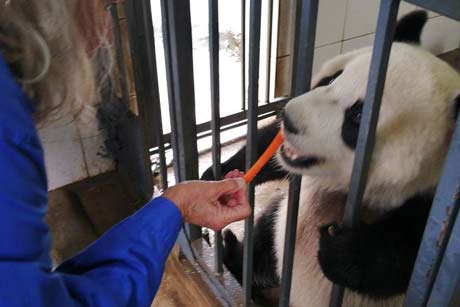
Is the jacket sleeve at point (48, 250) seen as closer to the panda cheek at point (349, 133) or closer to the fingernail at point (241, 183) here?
the fingernail at point (241, 183)

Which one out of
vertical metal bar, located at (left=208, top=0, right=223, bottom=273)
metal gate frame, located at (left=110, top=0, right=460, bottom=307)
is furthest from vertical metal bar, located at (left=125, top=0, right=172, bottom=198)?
vertical metal bar, located at (left=208, top=0, right=223, bottom=273)

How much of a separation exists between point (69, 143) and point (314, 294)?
2.80ft

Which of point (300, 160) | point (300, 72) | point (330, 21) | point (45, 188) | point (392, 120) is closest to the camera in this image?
point (45, 188)

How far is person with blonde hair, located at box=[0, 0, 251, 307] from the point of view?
561 millimetres

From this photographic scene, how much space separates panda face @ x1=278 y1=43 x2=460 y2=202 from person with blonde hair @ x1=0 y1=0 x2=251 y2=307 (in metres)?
0.30

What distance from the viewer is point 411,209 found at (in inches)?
38.7

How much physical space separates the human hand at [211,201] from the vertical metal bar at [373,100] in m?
0.23

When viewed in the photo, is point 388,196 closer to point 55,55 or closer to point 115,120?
point 55,55

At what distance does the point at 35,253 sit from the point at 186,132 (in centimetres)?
65

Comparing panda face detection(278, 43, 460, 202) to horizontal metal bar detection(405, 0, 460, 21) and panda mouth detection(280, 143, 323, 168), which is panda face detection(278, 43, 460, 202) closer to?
panda mouth detection(280, 143, 323, 168)

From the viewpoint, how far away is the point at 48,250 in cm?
65

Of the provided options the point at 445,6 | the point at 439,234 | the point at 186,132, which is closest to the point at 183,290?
the point at 186,132

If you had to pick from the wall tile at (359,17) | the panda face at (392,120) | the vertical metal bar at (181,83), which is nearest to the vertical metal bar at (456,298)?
the panda face at (392,120)

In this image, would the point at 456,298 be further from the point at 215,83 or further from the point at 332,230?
the point at 215,83
